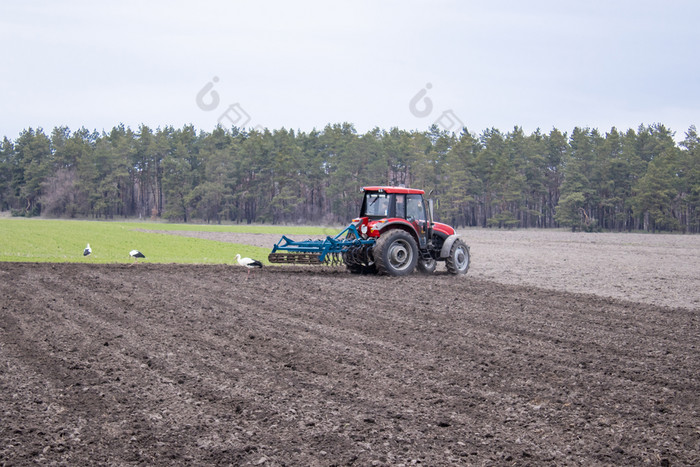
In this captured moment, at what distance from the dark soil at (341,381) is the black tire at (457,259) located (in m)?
4.95

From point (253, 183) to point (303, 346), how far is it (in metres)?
75.8

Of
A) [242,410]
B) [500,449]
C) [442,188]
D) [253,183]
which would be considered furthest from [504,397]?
[253,183]

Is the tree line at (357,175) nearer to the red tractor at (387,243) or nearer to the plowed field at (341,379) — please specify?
the red tractor at (387,243)

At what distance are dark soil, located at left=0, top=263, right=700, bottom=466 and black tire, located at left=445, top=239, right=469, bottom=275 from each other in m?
4.95

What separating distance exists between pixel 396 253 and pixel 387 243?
1.45 ft

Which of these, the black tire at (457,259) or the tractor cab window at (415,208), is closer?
the tractor cab window at (415,208)

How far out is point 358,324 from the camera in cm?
941

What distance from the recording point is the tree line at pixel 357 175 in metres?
71.4

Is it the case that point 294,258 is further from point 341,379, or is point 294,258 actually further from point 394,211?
point 341,379

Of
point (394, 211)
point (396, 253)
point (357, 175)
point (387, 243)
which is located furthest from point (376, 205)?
point (357, 175)

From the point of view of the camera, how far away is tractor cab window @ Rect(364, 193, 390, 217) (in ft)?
52.1

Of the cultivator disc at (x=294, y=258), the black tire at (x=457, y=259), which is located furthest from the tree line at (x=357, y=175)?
the cultivator disc at (x=294, y=258)

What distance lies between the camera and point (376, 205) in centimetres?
1600

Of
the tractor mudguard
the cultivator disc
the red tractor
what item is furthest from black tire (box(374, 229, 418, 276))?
the cultivator disc
